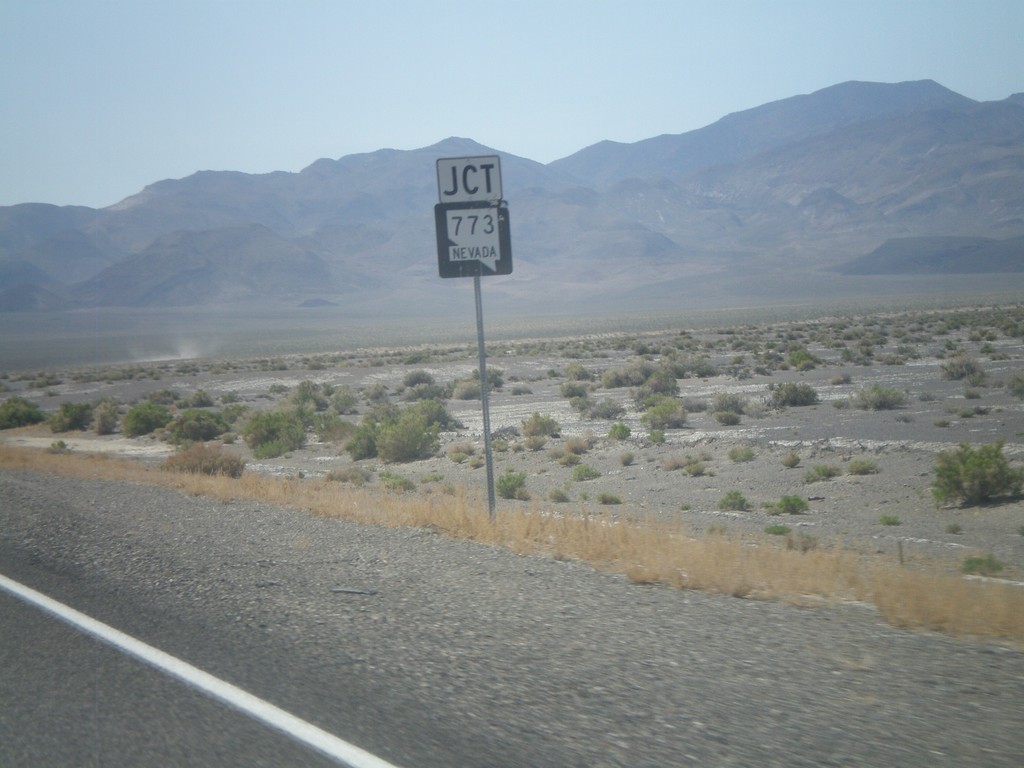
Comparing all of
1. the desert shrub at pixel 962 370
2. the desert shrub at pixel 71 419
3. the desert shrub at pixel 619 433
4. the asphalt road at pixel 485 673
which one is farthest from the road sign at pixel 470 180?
the desert shrub at pixel 71 419

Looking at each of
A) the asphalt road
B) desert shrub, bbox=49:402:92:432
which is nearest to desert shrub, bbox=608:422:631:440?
the asphalt road

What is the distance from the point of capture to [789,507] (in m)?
17.2

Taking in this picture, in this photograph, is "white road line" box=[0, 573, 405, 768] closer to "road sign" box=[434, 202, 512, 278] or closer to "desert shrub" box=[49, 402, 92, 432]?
"road sign" box=[434, 202, 512, 278]

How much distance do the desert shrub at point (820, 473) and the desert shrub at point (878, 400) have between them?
1022 centimetres

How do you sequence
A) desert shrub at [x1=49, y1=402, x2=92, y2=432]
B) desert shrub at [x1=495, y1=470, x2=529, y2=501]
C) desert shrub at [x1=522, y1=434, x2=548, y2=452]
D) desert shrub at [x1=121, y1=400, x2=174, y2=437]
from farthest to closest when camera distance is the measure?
1. desert shrub at [x1=49, y1=402, x2=92, y2=432]
2. desert shrub at [x1=121, y1=400, x2=174, y2=437]
3. desert shrub at [x1=522, y1=434, x2=548, y2=452]
4. desert shrub at [x1=495, y1=470, x2=529, y2=501]

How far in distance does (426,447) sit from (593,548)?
18857 mm

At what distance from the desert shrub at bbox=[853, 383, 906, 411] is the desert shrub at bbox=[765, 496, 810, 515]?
13.7 m

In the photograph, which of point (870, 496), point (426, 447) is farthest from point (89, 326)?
point (870, 496)

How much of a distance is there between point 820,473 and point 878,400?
36.0 feet

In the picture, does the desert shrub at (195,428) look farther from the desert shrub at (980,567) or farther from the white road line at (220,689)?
the desert shrub at (980,567)

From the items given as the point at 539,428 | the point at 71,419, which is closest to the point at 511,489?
the point at 539,428

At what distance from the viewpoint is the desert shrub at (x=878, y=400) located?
29859mm

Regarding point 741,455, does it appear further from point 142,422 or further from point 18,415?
point 18,415

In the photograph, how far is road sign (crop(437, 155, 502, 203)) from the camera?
11242 millimetres
